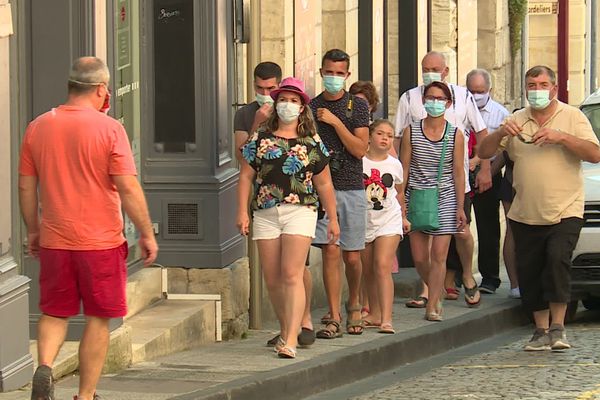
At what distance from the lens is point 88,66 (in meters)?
8.83

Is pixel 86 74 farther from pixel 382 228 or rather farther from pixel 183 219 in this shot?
pixel 382 228

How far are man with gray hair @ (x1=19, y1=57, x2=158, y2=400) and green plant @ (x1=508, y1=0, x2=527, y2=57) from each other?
45.3ft

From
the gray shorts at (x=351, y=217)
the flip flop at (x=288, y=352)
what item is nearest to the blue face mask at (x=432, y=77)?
the gray shorts at (x=351, y=217)

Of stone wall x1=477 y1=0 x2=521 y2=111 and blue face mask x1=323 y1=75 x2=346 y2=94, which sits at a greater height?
stone wall x1=477 y1=0 x2=521 y2=111

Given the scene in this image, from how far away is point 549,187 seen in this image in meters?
12.4

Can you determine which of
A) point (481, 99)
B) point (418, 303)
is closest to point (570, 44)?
point (481, 99)

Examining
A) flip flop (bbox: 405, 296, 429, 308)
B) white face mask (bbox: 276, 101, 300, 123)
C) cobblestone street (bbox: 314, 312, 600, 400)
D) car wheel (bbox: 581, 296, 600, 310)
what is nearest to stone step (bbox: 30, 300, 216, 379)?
cobblestone street (bbox: 314, 312, 600, 400)

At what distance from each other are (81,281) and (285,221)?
2.46 meters

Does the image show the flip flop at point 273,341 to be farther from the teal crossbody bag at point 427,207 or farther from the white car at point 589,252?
the white car at point 589,252

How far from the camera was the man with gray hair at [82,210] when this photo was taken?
28.8ft

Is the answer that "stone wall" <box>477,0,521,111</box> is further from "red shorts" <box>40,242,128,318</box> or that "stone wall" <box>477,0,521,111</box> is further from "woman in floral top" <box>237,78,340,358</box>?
"red shorts" <box>40,242,128,318</box>

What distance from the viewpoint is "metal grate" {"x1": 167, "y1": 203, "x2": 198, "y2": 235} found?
12891mm

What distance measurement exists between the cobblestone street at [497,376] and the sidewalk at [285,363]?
0.13 meters

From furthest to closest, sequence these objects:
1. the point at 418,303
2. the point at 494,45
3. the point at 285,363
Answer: the point at 494,45, the point at 418,303, the point at 285,363
